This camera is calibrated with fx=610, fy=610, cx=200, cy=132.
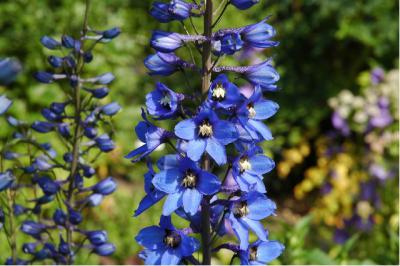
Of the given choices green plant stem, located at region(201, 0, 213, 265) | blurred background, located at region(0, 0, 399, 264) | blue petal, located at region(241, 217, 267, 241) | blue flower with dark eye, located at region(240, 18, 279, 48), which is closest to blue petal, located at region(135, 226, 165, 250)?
green plant stem, located at region(201, 0, 213, 265)

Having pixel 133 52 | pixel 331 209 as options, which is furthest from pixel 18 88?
pixel 331 209

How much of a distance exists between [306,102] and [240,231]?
4.63 meters

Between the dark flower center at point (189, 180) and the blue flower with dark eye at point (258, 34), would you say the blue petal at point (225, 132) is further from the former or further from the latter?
the blue flower with dark eye at point (258, 34)

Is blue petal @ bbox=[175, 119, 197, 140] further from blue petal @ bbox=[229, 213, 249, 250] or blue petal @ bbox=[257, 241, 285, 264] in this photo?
blue petal @ bbox=[257, 241, 285, 264]

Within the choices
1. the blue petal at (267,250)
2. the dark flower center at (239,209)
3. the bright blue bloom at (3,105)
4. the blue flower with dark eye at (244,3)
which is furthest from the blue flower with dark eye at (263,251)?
the bright blue bloom at (3,105)

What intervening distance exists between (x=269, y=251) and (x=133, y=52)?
4.23m

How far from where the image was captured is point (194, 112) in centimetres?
169

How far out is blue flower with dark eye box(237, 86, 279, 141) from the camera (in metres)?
1.64

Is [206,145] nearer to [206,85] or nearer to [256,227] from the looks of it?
[206,85]

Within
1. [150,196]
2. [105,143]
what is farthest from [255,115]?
[105,143]

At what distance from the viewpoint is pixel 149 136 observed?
5.49 feet

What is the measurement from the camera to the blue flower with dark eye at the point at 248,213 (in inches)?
66.2

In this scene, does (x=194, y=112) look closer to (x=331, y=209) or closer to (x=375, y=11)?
(x=331, y=209)

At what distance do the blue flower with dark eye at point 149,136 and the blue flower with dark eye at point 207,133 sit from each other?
0.11 meters
